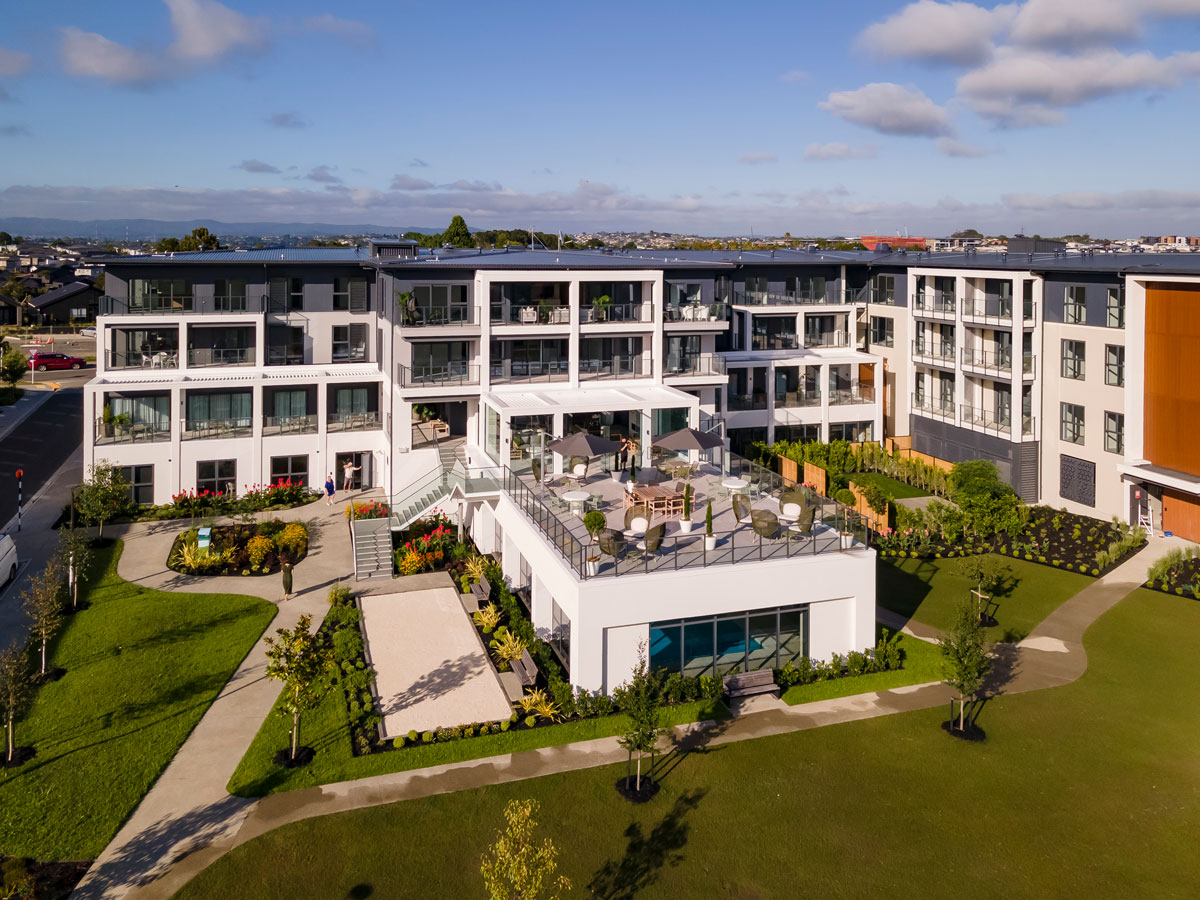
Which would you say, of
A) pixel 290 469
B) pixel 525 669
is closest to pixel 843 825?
pixel 525 669

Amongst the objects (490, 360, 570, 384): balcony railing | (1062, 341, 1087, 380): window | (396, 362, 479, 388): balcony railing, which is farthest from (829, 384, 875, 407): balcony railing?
(396, 362, 479, 388): balcony railing

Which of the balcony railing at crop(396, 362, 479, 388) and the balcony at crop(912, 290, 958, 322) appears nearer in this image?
the balcony railing at crop(396, 362, 479, 388)

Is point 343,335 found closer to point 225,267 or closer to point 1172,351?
point 225,267

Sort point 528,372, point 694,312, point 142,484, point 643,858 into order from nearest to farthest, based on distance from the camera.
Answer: point 643,858
point 528,372
point 142,484
point 694,312

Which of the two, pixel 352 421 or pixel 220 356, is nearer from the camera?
pixel 352 421

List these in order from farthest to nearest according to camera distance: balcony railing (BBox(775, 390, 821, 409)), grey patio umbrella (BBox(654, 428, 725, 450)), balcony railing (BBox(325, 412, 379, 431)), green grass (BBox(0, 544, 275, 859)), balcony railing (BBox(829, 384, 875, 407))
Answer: balcony railing (BBox(829, 384, 875, 407)), balcony railing (BBox(775, 390, 821, 409)), balcony railing (BBox(325, 412, 379, 431)), grey patio umbrella (BBox(654, 428, 725, 450)), green grass (BBox(0, 544, 275, 859))

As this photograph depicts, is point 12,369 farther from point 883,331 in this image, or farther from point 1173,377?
point 1173,377

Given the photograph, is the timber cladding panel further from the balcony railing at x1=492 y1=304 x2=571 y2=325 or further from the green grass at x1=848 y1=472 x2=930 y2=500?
the balcony railing at x1=492 y1=304 x2=571 y2=325

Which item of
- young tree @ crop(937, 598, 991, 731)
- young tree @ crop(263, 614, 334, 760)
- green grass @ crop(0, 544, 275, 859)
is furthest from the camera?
young tree @ crop(937, 598, 991, 731)
